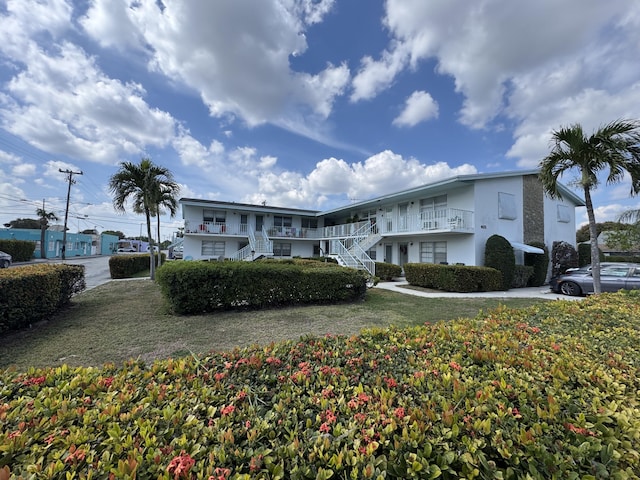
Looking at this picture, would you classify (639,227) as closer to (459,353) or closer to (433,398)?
(459,353)

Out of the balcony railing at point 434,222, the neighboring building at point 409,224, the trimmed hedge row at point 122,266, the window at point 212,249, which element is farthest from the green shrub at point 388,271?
the trimmed hedge row at point 122,266

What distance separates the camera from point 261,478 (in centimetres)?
106

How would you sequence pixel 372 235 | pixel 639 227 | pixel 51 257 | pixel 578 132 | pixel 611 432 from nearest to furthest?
1. pixel 611 432
2. pixel 578 132
3. pixel 639 227
4. pixel 372 235
5. pixel 51 257

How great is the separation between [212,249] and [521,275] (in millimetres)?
21616

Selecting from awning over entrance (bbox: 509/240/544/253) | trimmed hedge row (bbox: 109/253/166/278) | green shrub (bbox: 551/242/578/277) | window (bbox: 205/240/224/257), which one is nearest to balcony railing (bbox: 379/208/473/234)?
awning over entrance (bbox: 509/240/544/253)

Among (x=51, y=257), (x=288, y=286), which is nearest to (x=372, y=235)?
(x=288, y=286)

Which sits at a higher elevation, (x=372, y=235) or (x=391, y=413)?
(x=372, y=235)

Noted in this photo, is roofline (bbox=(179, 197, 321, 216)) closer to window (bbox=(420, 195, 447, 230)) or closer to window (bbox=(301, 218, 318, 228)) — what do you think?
window (bbox=(301, 218, 318, 228))

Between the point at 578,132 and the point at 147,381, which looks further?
the point at 578,132

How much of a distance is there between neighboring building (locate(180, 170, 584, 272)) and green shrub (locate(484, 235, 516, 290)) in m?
0.74

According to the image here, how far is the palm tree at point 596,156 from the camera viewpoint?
7.82 meters

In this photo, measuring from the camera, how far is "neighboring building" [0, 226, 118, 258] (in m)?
36.6

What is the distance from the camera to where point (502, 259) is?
13.4 m

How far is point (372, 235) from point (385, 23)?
12581 mm
